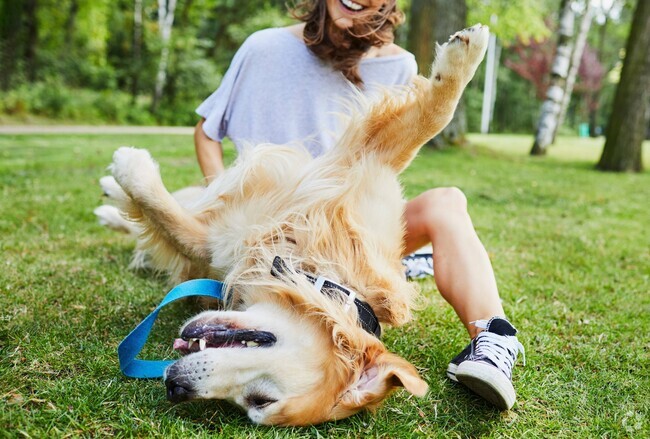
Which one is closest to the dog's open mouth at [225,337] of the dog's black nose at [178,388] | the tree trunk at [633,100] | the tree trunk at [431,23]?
the dog's black nose at [178,388]

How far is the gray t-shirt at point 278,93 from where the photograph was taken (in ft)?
11.0

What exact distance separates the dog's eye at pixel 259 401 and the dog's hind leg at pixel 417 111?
1.26 meters

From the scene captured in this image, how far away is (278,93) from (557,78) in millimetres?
12081

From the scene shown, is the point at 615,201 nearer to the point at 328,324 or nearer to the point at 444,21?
the point at 444,21

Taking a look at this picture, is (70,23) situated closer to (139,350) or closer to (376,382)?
(139,350)

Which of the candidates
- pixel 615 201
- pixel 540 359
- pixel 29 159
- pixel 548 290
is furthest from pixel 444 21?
pixel 540 359

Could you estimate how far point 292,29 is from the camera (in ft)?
11.6

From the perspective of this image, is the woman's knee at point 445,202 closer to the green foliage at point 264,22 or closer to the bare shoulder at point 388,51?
the bare shoulder at point 388,51

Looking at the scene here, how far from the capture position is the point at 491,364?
2.16 metres

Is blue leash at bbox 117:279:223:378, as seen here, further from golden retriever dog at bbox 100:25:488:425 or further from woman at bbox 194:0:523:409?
woman at bbox 194:0:523:409

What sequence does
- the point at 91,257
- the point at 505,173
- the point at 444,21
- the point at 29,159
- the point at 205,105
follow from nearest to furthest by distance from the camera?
the point at 205,105, the point at 91,257, the point at 29,159, the point at 505,173, the point at 444,21

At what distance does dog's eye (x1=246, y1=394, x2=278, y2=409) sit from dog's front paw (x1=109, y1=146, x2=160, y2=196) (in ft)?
4.20

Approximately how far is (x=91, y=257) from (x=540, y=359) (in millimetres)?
2872

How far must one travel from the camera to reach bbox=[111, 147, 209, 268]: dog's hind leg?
2699 mm
